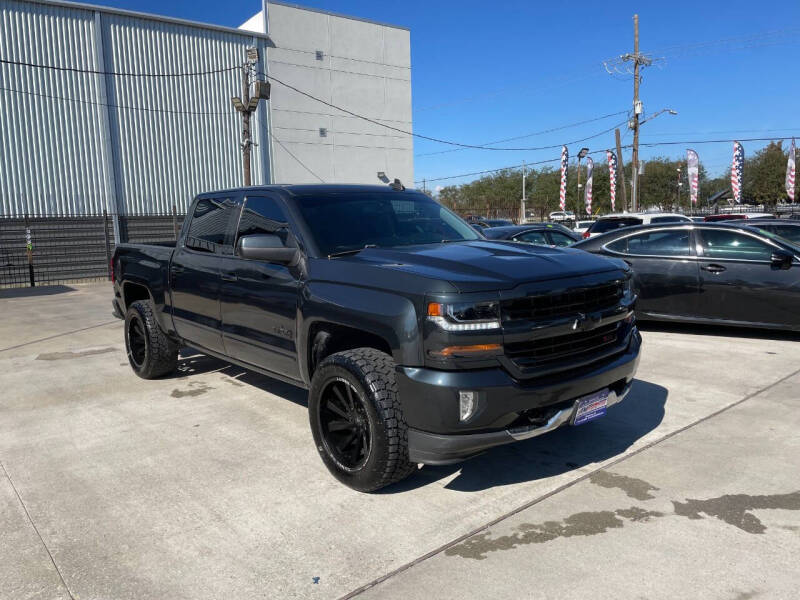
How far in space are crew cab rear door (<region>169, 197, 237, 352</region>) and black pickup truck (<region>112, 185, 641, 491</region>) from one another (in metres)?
0.03

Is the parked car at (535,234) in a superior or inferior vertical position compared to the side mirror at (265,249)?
inferior

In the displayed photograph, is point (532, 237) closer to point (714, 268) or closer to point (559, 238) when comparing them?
point (559, 238)

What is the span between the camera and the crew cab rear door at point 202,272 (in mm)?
5043

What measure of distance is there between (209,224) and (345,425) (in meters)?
2.49

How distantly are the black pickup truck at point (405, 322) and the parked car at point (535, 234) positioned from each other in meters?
6.94

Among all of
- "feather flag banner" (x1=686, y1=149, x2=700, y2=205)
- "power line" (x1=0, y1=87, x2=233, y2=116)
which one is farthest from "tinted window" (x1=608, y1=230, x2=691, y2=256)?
"feather flag banner" (x1=686, y1=149, x2=700, y2=205)

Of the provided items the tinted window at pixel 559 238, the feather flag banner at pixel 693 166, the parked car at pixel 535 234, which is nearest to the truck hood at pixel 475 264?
the parked car at pixel 535 234

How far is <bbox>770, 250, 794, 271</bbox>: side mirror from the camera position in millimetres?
7344

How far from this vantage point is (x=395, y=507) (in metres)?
3.53

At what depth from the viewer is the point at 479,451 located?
3277 mm

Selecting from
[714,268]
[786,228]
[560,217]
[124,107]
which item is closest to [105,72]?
[124,107]

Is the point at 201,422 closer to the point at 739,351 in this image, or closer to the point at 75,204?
the point at 739,351

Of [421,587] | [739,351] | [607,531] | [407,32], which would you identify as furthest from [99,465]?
[407,32]

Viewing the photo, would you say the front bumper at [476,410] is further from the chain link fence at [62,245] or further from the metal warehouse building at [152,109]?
A: the chain link fence at [62,245]
